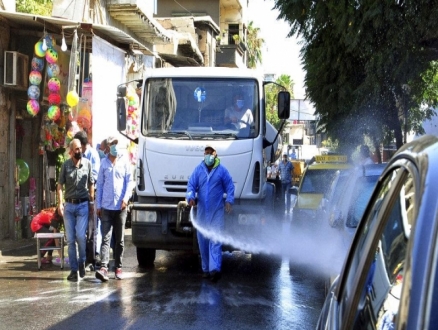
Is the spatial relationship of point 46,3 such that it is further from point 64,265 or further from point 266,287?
point 266,287

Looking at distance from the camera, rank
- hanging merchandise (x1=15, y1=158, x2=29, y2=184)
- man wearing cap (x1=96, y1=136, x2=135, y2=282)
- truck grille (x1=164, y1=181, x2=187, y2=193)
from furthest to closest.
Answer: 1. hanging merchandise (x1=15, y1=158, x2=29, y2=184)
2. truck grille (x1=164, y1=181, x2=187, y2=193)
3. man wearing cap (x1=96, y1=136, x2=135, y2=282)

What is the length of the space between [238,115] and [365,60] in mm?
4060

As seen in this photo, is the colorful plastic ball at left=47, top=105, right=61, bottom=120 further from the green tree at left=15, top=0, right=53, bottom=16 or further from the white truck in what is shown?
the green tree at left=15, top=0, right=53, bottom=16

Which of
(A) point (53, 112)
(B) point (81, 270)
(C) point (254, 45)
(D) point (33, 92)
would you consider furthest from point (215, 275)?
(C) point (254, 45)

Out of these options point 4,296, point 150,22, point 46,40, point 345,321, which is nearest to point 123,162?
point 4,296

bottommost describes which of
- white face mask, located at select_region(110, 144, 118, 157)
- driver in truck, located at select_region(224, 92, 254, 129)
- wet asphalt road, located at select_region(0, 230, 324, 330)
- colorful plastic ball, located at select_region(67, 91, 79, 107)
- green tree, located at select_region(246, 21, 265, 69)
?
wet asphalt road, located at select_region(0, 230, 324, 330)

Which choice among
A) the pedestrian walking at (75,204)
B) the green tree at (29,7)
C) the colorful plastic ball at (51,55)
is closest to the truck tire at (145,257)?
the pedestrian walking at (75,204)

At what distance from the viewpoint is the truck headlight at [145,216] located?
1183cm

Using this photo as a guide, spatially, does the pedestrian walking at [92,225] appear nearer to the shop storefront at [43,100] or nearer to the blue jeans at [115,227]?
the blue jeans at [115,227]

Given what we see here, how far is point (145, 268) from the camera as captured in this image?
12.5 m

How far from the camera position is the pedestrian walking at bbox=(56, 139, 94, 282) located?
35.9 feet

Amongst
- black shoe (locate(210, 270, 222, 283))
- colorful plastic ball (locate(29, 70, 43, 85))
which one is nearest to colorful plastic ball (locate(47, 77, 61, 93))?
colorful plastic ball (locate(29, 70, 43, 85))

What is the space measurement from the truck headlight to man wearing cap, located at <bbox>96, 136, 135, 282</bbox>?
732 mm

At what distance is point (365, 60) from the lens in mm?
15102
